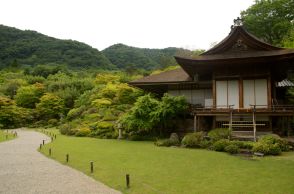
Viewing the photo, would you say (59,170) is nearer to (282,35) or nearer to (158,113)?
(158,113)

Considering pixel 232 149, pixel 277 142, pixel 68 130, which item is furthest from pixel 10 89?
pixel 277 142

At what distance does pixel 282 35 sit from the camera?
4231 centimetres

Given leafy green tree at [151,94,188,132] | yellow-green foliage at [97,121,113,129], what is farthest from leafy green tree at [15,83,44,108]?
leafy green tree at [151,94,188,132]

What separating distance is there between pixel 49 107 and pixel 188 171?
41.7m

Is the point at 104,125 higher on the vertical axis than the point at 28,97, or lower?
→ lower

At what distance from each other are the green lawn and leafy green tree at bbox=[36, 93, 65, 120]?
34.0m

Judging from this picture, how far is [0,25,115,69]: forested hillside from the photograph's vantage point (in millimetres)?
98188

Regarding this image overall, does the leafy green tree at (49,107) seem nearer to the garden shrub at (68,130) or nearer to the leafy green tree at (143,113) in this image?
the garden shrub at (68,130)

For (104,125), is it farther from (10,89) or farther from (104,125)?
(10,89)

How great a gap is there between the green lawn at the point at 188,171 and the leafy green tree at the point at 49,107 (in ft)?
112

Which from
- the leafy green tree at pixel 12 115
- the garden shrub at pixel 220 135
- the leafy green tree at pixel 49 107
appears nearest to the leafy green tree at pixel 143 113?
the garden shrub at pixel 220 135

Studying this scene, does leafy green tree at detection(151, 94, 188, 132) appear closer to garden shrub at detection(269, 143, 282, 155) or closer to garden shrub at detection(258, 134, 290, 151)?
garden shrub at detection(258, 134, 290, 151)

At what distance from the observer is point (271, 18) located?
141 ft

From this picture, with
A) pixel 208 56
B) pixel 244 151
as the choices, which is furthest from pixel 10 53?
pixel 244 151
